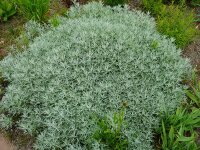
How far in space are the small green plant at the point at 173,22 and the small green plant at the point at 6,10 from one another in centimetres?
234

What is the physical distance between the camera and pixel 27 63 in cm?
513

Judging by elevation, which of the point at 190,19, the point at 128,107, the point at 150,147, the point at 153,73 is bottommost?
the point at 150,147

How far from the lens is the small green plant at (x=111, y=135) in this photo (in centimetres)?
414

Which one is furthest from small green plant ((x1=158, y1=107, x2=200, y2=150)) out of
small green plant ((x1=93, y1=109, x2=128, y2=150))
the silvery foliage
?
small green plant ((x1=93, y1=109, x2=128, y2=150))

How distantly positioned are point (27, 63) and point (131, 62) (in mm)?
1530

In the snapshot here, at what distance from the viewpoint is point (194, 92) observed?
5289mm

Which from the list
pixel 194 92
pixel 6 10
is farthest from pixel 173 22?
pixel 6 10

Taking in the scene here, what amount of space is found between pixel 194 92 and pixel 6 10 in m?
3.44

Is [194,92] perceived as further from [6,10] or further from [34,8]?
[6,10]

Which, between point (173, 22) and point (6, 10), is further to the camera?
point (6, 10)

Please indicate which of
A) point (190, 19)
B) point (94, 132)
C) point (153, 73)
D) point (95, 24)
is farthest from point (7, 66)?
point (190, 19)

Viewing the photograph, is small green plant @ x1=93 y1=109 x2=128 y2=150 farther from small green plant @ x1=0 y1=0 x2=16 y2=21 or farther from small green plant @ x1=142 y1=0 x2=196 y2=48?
small green plant @ x1=0 y1=0 x2=16 y2=21

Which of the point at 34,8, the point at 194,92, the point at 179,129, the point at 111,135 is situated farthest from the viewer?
the point at 34,8

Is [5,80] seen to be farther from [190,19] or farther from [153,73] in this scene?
[190,19]
